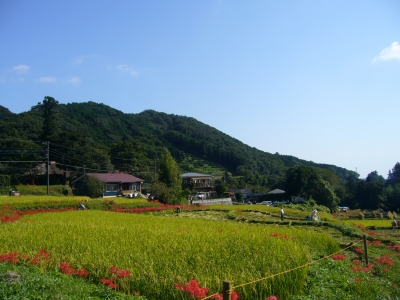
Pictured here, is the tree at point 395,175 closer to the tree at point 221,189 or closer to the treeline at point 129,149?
the treeline at point 129,149

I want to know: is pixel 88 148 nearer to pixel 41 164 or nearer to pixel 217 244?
pixel 41 164

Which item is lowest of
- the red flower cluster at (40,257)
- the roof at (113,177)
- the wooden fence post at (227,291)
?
the red flower cluster at (40,257)

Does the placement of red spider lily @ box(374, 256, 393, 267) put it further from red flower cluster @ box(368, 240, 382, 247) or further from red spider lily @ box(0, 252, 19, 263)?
red spider lily @ box(0, 252, 19, 263)

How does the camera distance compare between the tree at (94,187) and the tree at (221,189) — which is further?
the tree at (221,189)

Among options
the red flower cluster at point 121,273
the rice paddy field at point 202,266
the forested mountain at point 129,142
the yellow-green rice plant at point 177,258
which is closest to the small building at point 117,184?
the forested mountain at point 129,142

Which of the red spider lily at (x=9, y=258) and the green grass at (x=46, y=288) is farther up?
the red spider lily at (x=9, y=258)

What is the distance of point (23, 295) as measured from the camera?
5.95 m

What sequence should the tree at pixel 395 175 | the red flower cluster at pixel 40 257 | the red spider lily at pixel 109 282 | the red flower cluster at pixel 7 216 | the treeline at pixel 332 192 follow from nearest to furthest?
the red spider lily at pixel 109 282 < the red flower cluster at pixel 40 257 < the red flower cluster at pixel 7 216 < the treeline at pixel 332 192 < the tree at pixel 395 175

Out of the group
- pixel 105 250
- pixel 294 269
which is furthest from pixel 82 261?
pixel 294 269

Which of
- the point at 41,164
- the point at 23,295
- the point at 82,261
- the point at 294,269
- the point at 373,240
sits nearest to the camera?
the point at 23,295

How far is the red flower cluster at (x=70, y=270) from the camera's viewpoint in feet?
25.1

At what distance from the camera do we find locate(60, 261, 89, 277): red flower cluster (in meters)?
7.65

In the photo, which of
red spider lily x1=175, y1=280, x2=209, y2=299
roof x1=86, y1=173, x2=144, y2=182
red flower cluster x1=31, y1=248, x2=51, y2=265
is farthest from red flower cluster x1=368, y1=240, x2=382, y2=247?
roof x1=86, y1=173, x2=144, y2=182

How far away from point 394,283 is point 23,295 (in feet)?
27.9
